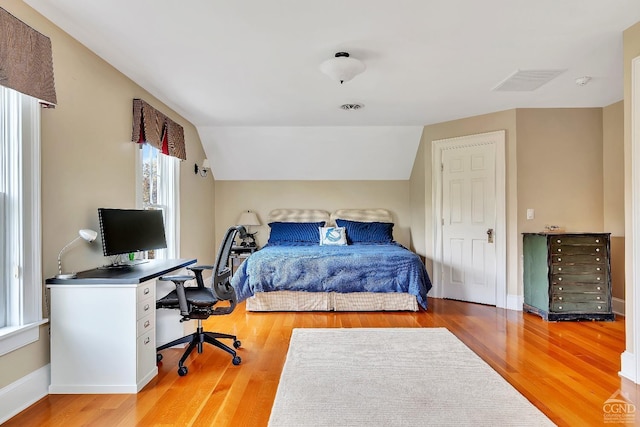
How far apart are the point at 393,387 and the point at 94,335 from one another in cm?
190

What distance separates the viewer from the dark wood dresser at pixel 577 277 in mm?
3803

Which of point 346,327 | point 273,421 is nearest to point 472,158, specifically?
point 346,327

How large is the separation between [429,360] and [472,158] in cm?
284

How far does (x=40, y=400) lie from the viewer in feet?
7.34

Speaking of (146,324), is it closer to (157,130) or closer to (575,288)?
(157,130)

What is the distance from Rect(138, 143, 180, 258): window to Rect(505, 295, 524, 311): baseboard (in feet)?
13.0

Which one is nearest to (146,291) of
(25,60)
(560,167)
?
(25,60)

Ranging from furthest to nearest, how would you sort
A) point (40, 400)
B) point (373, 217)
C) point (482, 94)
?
point (373, 217), point (482, 94), point (40, 400)

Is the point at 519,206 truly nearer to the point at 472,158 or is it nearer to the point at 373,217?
the point at 472,158

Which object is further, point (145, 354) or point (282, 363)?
point (282, 363)

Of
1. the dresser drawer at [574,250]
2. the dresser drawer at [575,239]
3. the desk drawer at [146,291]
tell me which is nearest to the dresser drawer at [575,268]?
the dresser drawer at [574,250]

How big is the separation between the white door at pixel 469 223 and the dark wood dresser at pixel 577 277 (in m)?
0.71

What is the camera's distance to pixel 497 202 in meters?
4.44

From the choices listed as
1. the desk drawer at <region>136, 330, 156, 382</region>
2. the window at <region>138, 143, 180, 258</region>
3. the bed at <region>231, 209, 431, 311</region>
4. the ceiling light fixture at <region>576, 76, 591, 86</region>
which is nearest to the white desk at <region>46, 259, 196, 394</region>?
the desk drawer at <region>136, 330, 156, 382</region>
